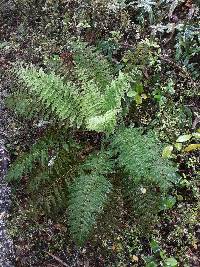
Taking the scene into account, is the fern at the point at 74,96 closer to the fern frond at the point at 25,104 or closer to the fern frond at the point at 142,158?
the fern frond at the point at 25,104

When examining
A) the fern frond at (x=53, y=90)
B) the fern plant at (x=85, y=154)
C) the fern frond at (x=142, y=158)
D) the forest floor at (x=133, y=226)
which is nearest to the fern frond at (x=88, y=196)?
the fern plant at (x=85, y=154)

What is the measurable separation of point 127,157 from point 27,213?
44.4 inches

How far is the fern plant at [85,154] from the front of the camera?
3.71 m

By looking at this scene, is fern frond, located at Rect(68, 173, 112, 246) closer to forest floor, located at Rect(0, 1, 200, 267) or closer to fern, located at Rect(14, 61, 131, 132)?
forest floor, located at Rect(0, 1, 200, 267)

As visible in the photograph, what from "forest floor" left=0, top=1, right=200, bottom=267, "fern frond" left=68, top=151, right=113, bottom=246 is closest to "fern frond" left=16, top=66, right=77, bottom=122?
"forest floor" left=0, top=1, right=200, bottom=267

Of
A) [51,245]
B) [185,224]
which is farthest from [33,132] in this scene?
[185,224]

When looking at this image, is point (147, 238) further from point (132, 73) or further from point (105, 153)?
point (132, 73)

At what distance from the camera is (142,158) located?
376 cm

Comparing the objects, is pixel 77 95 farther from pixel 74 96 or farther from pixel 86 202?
pixel 86 202

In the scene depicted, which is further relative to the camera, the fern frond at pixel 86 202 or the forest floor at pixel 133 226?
the forest floor at pixel 133 226

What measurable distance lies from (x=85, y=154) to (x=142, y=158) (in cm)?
75

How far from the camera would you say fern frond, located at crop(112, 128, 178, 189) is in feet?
12.1

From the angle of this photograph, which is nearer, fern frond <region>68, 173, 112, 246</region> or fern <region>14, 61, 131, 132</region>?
fern frond <region>68, 173, 112, 246</region>

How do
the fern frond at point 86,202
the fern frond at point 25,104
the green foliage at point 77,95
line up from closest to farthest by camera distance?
the fern frond at point 86,202 < the green foliage at point 77,95 < the fern frond at point 25,104
